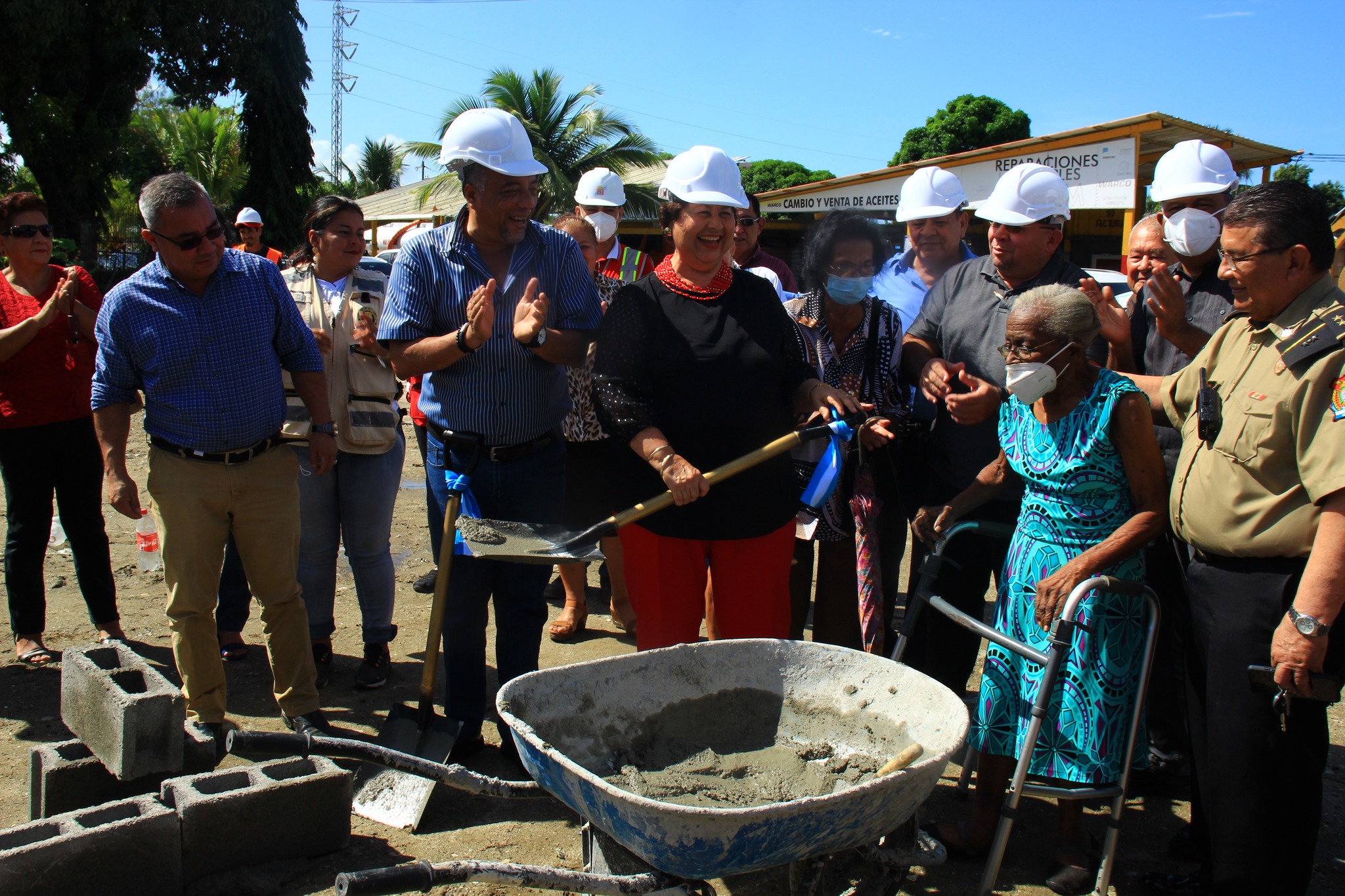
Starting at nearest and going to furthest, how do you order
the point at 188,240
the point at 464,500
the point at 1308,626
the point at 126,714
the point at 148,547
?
the point at 1308,626
the point at 126,714
the point at 188,240
the point at 464,500
the point at 148,547

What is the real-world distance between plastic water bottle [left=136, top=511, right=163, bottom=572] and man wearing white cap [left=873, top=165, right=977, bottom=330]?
428 centimetres

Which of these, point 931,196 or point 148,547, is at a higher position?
point 931,196

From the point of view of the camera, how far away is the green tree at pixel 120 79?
20.2 metres

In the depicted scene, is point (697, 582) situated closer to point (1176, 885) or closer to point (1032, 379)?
point (1032, 379)

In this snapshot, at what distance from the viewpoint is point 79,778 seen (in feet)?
10.3

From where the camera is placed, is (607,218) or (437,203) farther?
(437,203)

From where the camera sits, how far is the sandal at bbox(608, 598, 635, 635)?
520 cm

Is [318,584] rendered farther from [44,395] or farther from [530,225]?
[530,225]

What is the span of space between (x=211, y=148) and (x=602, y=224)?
3328 centimetres

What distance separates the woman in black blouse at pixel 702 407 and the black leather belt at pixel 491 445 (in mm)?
330

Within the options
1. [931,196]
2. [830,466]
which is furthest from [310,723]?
[931,196]

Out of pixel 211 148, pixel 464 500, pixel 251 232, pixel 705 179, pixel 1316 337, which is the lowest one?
pixel 464 500

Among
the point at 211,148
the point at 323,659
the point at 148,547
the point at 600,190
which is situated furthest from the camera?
the point at 211,148

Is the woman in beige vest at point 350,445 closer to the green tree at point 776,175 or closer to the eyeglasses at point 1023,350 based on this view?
the eyeglasses at point 1023,350
